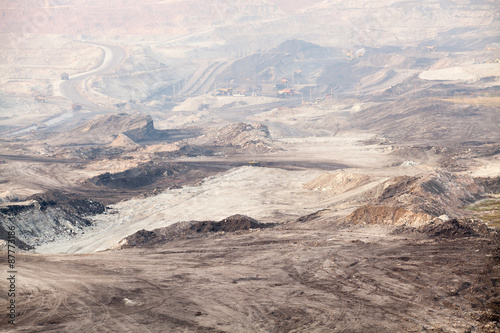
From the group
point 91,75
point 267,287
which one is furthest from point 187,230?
point 91,75

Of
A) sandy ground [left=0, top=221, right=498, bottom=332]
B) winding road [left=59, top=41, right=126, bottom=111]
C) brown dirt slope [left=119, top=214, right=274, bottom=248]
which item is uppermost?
winding road [left=59, top=41, right=126, bottom=111]

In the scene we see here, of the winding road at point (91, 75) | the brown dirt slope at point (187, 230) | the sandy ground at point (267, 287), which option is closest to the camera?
the sandy ground at point (267, 287)

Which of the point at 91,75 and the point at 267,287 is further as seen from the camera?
the point at 91,75

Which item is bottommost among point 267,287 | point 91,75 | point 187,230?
point 187,230

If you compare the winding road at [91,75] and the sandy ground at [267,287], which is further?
the winding road at [91,75]

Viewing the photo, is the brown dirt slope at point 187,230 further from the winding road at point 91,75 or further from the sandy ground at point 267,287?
the winding road at point 91,75

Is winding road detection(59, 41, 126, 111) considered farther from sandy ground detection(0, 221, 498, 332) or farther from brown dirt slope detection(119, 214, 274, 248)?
sandy ground detection(0, 221, 498, 332)

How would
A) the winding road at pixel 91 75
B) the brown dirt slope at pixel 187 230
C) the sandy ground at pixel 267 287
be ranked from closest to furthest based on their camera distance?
the sandy ground at pixel 267 287
the brown dirt slope at pixel 187 230
the winding road at pixel 91 75

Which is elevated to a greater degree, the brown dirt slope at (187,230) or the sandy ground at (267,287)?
the sandy ground at (267,287)

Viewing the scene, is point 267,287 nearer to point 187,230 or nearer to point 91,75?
point 187,230

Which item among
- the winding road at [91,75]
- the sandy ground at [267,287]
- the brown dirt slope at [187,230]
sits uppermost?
the winding road at [91,75]

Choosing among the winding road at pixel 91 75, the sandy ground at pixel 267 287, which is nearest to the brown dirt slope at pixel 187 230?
Answer: the sandy ground at pixel 267 287

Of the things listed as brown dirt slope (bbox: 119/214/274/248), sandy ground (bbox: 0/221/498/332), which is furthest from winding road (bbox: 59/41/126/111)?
sandy ground (bbox: 0/221/498/332)
